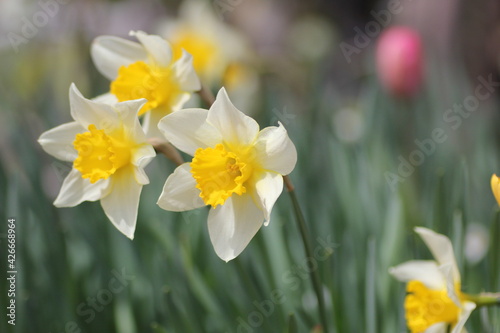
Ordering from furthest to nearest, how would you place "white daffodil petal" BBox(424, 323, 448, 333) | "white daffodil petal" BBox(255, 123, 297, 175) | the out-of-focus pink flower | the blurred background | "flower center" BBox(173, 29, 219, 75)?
"flower center" BBox(173, 29, 219, 75)
the out-of-focus pink flower
the blurred background
"white daffodil petal" BBox(424, 323, 448, 333)
"white daffodil petal" BBox(255, 123, 297, 175)

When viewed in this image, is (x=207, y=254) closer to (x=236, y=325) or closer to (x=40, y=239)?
(x=236, y=325)

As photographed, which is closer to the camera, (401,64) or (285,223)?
(285,223)

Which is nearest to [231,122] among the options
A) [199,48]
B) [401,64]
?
[401,64]

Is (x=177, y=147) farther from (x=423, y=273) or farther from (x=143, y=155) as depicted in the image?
(x=423, y=273)

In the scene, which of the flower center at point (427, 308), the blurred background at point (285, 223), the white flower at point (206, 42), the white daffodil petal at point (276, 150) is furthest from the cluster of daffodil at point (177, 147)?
the white flower at point (206, 42)

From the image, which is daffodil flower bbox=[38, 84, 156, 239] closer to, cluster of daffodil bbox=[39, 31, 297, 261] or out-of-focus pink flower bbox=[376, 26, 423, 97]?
cluster of daffodil bbox=[39, 31, 297, 261]

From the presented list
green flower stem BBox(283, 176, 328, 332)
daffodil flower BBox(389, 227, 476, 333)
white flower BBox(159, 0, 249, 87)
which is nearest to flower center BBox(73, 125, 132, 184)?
green flower stem BBox(283, 176, 328, 332)

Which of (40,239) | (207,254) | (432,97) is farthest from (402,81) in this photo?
(40,239)
